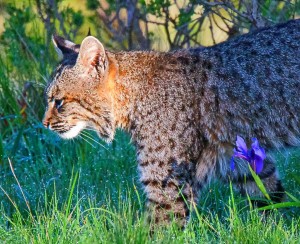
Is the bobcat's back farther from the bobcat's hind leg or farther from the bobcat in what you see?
the bobcat's hind leg

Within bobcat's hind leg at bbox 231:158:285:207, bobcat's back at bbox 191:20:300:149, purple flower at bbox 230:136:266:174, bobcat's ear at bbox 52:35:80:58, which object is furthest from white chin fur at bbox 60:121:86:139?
purple flower at bbox 230:136:266:174

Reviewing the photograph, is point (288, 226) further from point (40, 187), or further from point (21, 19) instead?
point (21, 19)

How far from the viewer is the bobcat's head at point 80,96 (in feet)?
17.7

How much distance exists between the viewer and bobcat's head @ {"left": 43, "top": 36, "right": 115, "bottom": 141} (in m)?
5.39

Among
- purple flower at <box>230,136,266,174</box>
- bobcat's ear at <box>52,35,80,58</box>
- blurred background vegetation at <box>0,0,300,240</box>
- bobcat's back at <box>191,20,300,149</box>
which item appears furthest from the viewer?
blurred background vegetation at <box>0,0,300,240</box>

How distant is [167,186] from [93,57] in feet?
3.19

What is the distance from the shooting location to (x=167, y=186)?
16.7ft

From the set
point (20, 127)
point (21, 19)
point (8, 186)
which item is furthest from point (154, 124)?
point (21, 19)

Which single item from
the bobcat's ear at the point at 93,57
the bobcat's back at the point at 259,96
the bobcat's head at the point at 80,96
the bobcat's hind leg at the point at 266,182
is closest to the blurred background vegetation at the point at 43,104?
the bobcat's hind leg at the point at 266,182

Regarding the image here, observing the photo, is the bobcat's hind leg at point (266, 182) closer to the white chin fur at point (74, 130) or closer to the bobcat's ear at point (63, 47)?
the white chin fur at point (74, 130)

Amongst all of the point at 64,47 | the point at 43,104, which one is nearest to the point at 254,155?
the point at 64,47

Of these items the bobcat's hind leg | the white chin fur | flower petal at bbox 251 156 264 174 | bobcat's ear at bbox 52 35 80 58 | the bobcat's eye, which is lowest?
the bobcat's hind leg

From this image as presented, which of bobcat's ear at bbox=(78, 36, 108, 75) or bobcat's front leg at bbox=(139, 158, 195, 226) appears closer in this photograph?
bobcat's front leg at bbox=(139, 158, 195, 226)

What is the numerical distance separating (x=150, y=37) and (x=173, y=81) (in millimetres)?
3407
